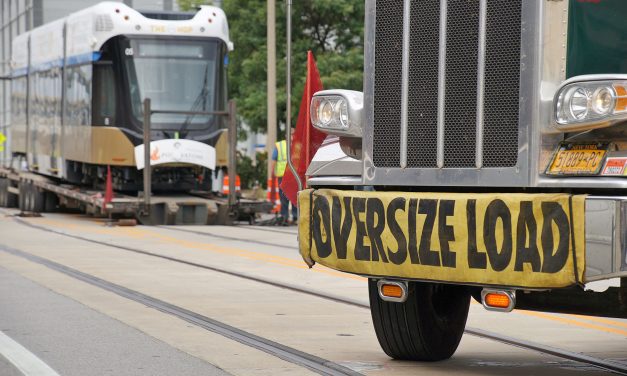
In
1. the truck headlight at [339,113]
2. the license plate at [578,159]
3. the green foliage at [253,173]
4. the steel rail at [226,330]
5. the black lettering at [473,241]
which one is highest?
the truck headlight at [339,113]

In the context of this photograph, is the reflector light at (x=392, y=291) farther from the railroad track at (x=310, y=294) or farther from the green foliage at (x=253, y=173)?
the green foliage at (x=253, y=173)

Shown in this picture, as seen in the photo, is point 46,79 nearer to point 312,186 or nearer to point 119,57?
point 119,57

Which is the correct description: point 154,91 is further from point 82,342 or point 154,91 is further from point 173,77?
point 82,342

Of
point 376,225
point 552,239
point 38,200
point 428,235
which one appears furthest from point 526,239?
point 38,200

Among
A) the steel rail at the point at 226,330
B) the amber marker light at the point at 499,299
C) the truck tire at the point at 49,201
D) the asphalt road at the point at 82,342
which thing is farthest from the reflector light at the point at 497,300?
the truck tire at the point at 49,201

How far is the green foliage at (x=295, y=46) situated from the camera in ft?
126

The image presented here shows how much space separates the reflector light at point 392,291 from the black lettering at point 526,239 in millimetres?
860

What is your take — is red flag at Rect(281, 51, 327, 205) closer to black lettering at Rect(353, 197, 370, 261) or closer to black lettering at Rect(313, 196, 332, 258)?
black lettering at Rect(313, 196, 332, 258)

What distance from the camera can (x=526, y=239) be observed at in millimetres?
6656

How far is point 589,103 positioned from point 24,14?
2397 inches

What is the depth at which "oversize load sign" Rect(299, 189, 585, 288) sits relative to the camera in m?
6.54

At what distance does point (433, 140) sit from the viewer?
7113 mm

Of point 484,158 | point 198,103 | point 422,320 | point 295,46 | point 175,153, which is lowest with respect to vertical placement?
point 422,320

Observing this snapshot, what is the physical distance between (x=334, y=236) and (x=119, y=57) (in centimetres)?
1835
